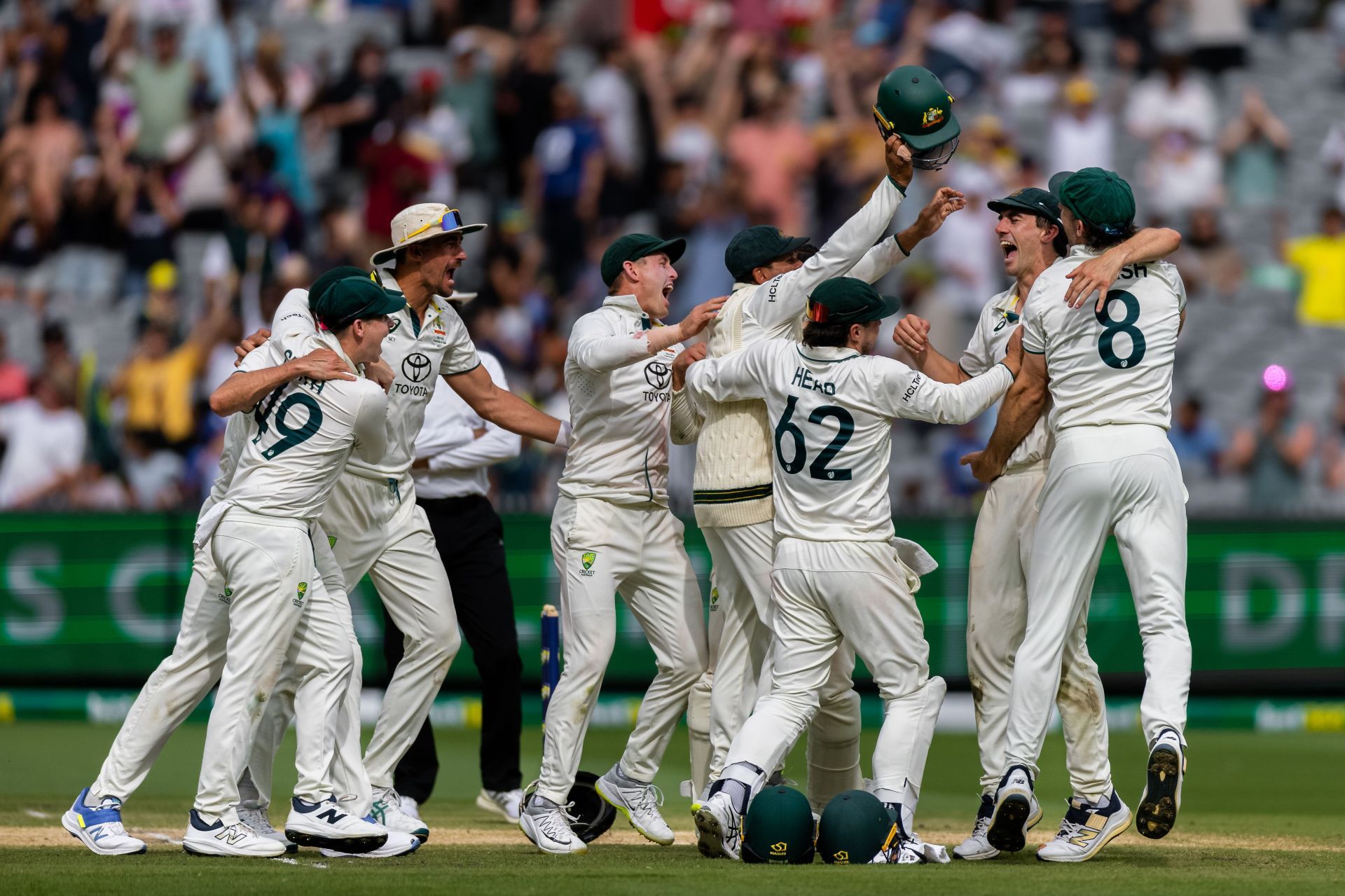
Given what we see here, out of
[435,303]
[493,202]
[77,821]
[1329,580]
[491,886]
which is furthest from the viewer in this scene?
[493,202]

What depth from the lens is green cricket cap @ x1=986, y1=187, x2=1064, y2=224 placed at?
25.5 ft

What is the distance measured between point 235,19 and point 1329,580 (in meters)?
12.7

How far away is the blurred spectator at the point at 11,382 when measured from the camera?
52.9 feet

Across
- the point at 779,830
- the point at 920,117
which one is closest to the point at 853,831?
the point at 779,830

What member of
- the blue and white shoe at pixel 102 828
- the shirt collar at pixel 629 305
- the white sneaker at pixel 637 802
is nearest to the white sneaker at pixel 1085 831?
the white sneaker at pixel 637 802

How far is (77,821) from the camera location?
7.20 m

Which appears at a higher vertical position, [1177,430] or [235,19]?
[235,19]

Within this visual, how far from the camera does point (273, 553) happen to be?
7168 millimetres

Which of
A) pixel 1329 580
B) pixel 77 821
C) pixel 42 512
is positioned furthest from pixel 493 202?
pixel 77 821

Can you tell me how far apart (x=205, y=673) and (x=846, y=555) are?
274 centimetres

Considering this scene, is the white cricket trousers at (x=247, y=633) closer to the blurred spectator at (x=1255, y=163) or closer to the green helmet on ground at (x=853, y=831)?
the green helmet on ground at (x=853, y=831)

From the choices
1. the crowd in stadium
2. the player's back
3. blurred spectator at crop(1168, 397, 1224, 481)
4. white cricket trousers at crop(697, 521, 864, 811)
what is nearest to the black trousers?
white cricket trousers at crop(697, 521, 864, 811)

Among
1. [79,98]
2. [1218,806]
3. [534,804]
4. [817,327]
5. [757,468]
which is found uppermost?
[79,98]

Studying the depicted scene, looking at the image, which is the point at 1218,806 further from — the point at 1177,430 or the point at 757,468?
the point at 1177,430
